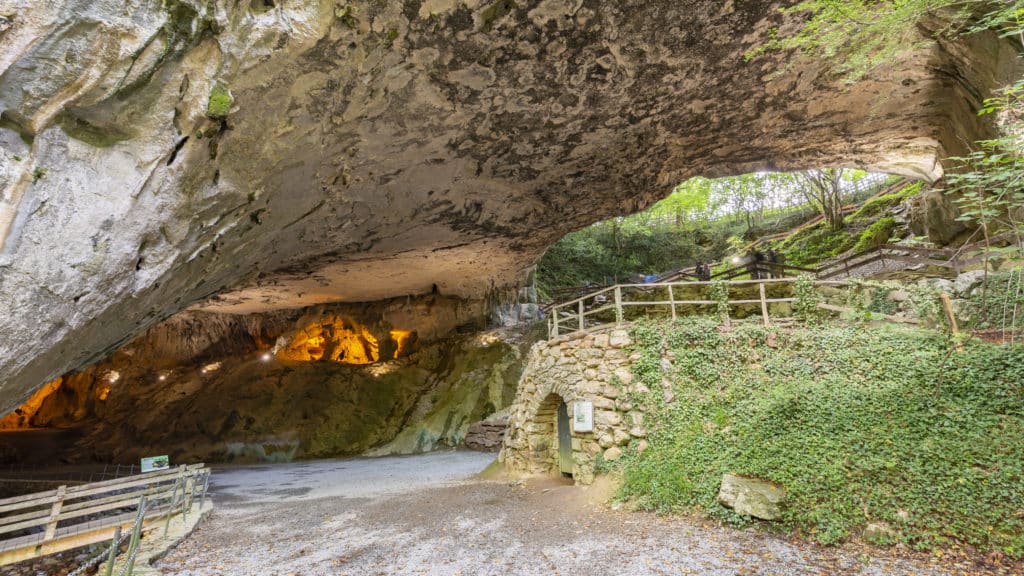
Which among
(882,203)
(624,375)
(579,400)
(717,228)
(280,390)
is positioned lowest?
(280,390)

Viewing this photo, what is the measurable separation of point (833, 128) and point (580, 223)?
253 inches

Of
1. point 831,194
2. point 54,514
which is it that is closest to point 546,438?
point 54,514

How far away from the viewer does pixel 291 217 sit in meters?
8.60

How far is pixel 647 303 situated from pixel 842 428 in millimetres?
3404

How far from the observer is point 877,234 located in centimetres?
1666

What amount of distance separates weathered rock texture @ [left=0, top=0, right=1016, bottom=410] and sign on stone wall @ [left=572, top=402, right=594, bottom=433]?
5193mm

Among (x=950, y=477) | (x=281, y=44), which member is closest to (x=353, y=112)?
(x=281, y=44)

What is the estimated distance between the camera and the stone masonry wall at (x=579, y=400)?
8.10m

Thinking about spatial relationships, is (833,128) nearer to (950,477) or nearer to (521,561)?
(950,477)

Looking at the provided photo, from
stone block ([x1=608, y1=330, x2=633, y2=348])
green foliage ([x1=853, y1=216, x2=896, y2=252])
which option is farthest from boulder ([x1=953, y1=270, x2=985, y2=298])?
green foliage ([x1=853, y1=216, x2=896, y2=252])

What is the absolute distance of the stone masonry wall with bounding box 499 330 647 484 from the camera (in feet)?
26.6

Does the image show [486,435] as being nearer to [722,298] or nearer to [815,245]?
[722,298]

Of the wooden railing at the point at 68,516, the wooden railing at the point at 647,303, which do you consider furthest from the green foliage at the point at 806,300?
the wooden railing at the point at 68,516

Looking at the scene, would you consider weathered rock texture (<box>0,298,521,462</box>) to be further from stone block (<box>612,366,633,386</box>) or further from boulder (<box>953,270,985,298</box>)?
boulder (<box>953,270,985,298</box>)
